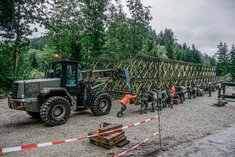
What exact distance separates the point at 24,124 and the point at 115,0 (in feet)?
76.9

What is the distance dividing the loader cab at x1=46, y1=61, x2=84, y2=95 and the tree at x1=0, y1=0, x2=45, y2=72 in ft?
41.0

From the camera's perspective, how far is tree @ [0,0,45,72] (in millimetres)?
18797

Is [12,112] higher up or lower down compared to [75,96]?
lower down

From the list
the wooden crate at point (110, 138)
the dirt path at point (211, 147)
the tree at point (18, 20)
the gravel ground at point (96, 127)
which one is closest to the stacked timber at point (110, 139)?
the wooden crate at point (110, 138)

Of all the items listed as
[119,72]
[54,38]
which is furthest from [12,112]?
[54,38]

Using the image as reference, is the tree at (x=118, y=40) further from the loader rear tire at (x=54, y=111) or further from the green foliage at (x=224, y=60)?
the green foliage at (x=224, y=60)

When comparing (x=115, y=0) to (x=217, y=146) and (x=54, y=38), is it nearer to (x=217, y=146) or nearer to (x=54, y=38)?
(x=54, y=38)

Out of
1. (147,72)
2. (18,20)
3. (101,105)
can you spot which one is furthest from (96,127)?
(18,20)

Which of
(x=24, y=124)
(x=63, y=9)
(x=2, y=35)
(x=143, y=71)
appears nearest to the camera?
(x=24, y=124)

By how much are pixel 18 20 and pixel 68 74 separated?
1456 cm

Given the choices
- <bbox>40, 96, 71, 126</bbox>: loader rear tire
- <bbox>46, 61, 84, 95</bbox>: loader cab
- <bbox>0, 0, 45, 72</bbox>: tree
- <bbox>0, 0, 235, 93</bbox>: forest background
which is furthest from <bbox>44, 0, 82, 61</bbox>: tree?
<bbox>40, 96, 71, 126</bbox>: loader rear tire

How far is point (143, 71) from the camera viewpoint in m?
15.4

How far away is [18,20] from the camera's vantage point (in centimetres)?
1952

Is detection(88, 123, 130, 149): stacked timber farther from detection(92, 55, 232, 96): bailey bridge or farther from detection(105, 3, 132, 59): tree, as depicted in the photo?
detection(105, 3, 132, 59): tree
